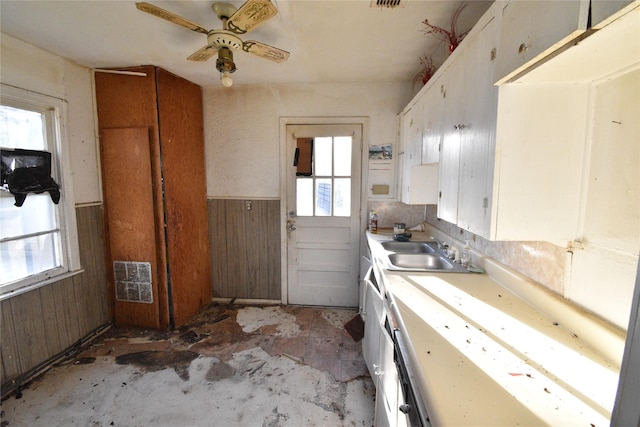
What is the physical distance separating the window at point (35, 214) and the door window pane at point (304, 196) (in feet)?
6.58

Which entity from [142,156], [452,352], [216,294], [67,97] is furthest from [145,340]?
[452,352]

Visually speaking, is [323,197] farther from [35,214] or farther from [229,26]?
[35,214]

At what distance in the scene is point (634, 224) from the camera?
875mm

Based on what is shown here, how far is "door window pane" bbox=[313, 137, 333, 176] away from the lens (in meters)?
3.05

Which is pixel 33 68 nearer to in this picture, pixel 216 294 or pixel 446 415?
pixel 216 294

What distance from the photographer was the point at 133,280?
8.73 ft

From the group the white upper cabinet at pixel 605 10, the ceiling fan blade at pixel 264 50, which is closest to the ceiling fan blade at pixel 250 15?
the ceiling fan blade at pixel 264 50

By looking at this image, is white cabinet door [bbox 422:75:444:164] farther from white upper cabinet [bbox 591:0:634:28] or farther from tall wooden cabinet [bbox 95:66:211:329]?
tall wooden cabinet [bbox 95:66:211:329]

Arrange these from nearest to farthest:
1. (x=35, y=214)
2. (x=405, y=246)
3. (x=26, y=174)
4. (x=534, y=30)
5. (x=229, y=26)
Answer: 1. (x=534, y=30)
2. (x=229, y=26)
3. (x=26, y=174)
4. (x=35, y=214)
5. (x=405, y=246)

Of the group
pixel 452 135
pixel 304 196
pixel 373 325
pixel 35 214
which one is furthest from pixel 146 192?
pixel 452 135

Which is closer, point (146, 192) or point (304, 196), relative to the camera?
point (146, 192)

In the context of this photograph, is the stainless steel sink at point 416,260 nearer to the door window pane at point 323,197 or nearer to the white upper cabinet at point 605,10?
the door window pane at point 323,197

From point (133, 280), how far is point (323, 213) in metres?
1.98

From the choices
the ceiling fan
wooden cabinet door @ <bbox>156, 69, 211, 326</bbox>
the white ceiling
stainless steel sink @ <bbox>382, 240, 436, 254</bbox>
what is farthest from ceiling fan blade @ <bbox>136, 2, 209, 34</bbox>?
stainless steel sink @ <bbox>382, 240, 436, 254</bbox>
